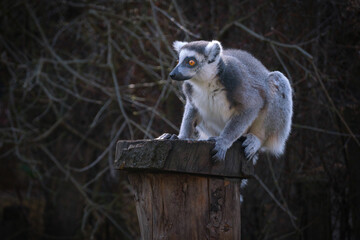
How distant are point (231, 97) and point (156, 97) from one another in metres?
2.89

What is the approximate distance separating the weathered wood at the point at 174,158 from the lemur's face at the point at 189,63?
0.90 m

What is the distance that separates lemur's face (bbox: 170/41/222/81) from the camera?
11.2 feet

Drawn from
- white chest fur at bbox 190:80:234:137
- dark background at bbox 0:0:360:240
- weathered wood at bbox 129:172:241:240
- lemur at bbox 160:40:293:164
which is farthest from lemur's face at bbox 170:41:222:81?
dark background at bbox 0:0:360:240

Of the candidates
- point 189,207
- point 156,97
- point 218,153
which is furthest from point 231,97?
point 156,97

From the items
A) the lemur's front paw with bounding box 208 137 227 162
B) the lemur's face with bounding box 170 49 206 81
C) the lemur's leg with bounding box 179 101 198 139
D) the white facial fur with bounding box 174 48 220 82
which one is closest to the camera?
the lemur's front paw with bounding box 208 137 227 162

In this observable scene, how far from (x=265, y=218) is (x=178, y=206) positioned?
11.9 ft

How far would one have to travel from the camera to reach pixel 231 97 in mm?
3488

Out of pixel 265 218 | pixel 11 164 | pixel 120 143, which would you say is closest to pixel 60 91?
pixel 11 164

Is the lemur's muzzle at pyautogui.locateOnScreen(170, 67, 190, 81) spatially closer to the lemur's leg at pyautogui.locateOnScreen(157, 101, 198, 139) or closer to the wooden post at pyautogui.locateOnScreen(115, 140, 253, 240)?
the lemur's leg at pyautogui.locateOnScreen(157, 101, 198, 139)

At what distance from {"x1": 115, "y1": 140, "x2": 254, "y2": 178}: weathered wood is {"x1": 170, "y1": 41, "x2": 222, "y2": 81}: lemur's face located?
95 cm

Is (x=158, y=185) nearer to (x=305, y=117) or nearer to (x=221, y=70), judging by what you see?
(x=221, y=70)

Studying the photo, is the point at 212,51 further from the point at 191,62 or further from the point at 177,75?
the point at 177,75

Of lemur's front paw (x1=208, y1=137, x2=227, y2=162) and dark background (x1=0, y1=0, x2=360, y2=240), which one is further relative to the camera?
dark background (x1=0, y1=0, x2=360, y2=240)

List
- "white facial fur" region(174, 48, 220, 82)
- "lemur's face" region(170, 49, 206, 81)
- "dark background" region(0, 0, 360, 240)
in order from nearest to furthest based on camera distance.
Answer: "lemur's face" region(170, 49, 206, 81)
"white facial fur" region(174, 48, 220, 82)
"dark background" region(0, 0, 360, 240)
